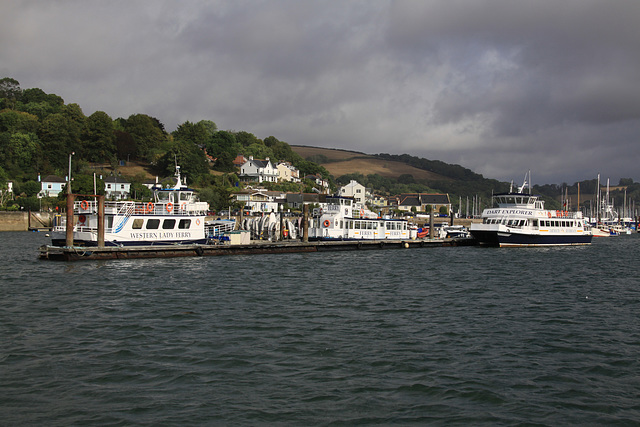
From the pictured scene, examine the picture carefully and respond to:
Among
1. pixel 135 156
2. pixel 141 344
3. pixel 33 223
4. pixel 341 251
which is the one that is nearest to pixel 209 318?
pixel 141 344

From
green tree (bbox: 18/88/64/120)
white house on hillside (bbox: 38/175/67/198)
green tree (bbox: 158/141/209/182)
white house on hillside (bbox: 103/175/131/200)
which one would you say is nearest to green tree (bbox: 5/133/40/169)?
white house on hillside (bbox: 38/175/67/198)

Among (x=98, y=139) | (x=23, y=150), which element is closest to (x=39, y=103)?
(x=98, y=139)

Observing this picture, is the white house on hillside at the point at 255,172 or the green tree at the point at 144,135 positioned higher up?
the green tree at the point at 144,135

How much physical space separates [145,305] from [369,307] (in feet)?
33.5

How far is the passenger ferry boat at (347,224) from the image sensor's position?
55.1 meters

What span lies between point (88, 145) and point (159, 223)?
→ 87091 mm

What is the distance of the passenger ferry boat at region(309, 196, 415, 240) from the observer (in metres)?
55.1

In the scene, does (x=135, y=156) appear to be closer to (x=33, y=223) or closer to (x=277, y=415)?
(x=33, y=223)

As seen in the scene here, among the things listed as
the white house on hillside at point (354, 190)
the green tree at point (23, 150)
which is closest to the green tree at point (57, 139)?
the green tree at point (23, 150)

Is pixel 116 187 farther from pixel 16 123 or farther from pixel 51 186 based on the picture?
pixel 16 123

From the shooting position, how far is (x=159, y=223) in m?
43.5

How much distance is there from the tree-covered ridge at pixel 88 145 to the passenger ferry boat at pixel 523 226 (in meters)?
52.9

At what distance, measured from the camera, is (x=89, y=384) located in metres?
13.8

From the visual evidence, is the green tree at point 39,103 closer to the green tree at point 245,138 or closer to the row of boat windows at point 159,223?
Result: the green tree at point 245,138
